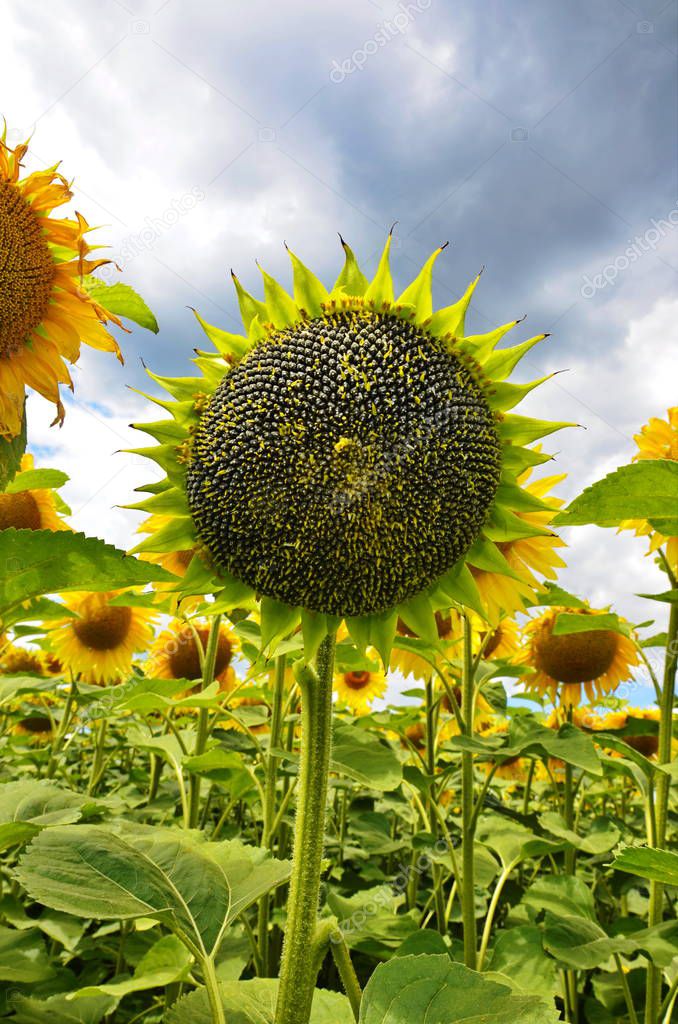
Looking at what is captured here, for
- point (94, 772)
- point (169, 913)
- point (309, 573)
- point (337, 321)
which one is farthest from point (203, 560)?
point (94, 772)

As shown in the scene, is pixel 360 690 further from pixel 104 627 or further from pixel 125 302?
pixel 125 302

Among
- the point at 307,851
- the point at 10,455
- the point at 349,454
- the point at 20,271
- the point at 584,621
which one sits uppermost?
the point at 20,271

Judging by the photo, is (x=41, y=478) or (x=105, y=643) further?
(x=105, y=643)

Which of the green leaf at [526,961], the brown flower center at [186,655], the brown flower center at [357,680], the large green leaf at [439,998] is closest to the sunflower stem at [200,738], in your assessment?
the green leaf at [526,961]

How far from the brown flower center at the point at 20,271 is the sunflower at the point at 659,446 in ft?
9.76

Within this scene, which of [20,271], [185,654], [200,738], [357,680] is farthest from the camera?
[357,680]

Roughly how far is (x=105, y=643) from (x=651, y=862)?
212 inches

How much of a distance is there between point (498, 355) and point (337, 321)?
42 cm

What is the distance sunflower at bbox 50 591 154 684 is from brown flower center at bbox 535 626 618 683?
125 inches

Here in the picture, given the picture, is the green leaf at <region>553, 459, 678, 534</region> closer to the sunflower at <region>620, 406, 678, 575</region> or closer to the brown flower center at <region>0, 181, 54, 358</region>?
the brown flower center at <region>0, 181, 54, 358</region>

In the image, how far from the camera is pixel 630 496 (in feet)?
5.82

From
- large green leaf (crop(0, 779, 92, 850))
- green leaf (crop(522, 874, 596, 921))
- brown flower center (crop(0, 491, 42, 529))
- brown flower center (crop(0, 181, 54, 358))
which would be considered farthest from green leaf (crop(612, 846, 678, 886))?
brown flower center (crop(0, 491, 42, 529))

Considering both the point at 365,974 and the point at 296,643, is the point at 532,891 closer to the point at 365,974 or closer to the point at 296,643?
the point at 365,974

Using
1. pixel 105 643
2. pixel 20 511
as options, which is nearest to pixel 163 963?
pixel 20 511
